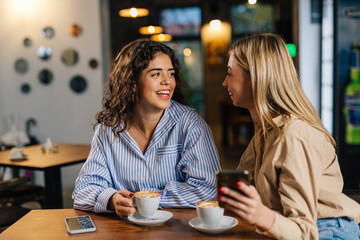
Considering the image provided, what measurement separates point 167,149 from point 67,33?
4.55 meters

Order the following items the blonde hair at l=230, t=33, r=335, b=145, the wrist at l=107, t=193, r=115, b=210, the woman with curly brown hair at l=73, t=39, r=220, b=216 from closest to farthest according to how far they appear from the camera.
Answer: the blonde hair at l=230, t=33, r=335, b=145, the wrist at l=107, t=193, r=115, b=210, the woman with curly brown hair at l=73, t=39, r=220, b=216

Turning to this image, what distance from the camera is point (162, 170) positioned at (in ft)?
6.22

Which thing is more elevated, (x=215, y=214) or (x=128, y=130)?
(x=128, y=130)

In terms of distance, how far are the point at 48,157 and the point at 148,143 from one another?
182 cm

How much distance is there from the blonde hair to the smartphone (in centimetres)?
70

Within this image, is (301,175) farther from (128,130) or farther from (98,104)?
(98,104)

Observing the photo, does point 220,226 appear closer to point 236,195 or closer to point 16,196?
point 236,195

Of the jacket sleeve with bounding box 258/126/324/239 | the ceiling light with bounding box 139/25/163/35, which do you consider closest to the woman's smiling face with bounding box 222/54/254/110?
the jacket sleeve with bounding box 258/126/324/239

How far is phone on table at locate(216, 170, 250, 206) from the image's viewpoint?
1.16m

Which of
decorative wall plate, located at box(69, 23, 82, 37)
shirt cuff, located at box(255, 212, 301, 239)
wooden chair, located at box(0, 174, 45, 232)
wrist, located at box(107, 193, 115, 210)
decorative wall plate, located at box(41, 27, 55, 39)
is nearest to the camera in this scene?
shirt cuff, located at box(255, 212, 301, 239)

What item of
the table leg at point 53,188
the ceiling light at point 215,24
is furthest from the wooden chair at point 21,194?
the ceiling light at point 215,24

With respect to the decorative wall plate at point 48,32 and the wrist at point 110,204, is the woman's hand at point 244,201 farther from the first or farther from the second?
the decorative wall plate at point 48,32

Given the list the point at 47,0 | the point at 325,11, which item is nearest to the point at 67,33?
the point at 47,0

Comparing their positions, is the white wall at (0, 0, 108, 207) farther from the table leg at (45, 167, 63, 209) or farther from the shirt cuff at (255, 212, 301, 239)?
the shirt cuff at (255, 212, 301, 239)
